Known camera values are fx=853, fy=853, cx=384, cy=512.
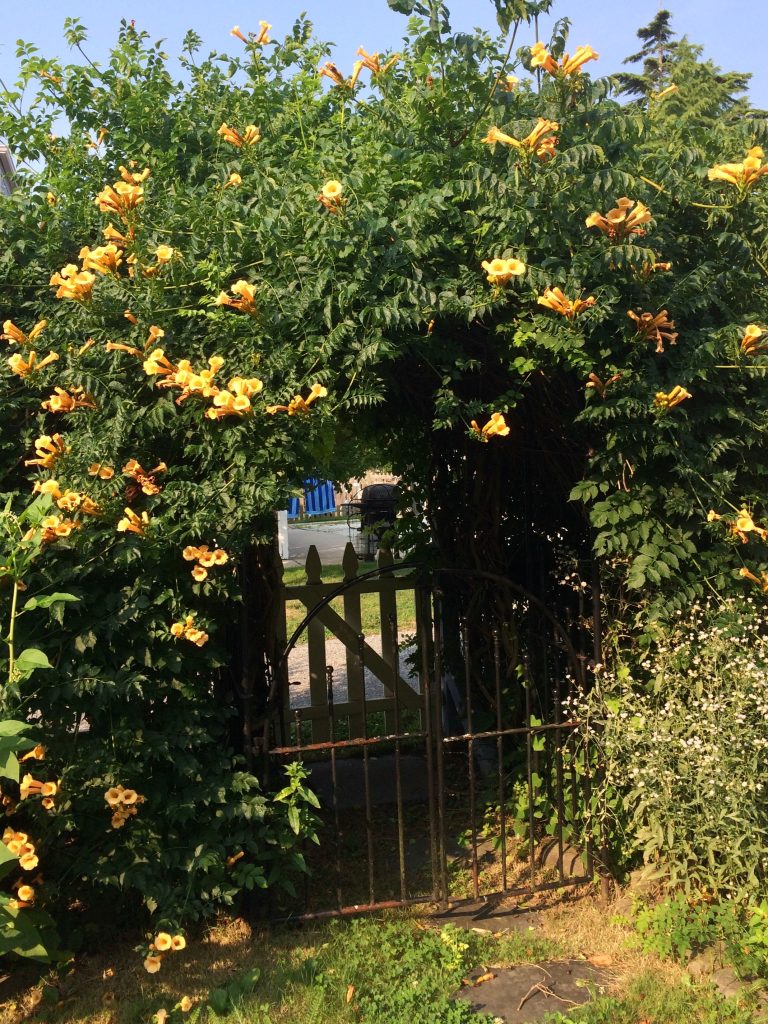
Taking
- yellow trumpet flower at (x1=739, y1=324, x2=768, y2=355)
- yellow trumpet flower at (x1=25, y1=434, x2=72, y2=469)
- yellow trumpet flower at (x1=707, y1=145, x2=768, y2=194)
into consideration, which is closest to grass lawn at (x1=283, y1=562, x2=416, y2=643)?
yellow trumpet flower at (x1=25, y1=434, x2=72, y2=469)

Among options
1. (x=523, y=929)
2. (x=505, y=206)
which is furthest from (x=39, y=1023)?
(x=505, y=206)

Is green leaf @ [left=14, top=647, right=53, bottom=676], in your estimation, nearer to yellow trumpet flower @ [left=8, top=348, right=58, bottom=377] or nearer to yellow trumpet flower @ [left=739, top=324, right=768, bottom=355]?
yellow trumpet flower @ [left=8, top=348, right=58, bottom=377]

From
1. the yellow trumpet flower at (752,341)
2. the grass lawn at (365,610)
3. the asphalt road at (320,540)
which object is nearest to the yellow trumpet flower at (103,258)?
the yellow trumpet flower at (752,341)

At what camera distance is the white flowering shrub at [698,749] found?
8.99 ft

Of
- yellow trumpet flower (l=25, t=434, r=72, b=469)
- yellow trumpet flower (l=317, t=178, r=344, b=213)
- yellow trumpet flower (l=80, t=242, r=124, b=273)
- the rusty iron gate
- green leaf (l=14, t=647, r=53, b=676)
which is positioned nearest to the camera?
green leaf (l=14, t=647, r=53, b=676)

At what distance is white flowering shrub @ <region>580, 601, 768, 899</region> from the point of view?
2740 mm

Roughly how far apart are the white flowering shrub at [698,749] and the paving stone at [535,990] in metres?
0.44

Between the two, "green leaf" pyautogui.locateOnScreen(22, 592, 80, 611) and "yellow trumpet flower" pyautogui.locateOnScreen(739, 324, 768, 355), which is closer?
"green leaf" pyautogui.locateOnScreen(22, 592, 80, 611)

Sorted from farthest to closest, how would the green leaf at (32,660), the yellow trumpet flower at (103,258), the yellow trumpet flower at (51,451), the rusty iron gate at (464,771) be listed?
the rusty iron gate at (464,771)
the yellow trumpet flower at (51,451)
the yellow trumpet flower at (103,258)
the green leaf at (32,660)

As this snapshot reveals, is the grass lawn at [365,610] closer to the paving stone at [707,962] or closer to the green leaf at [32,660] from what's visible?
the paving stone at [707,962]

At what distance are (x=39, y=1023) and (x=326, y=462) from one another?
198cm

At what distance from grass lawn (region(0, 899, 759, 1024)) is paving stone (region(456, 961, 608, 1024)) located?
54 mm

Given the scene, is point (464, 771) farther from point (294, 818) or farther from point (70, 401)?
point (70, 401)

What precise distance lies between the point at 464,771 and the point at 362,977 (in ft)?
6.59
